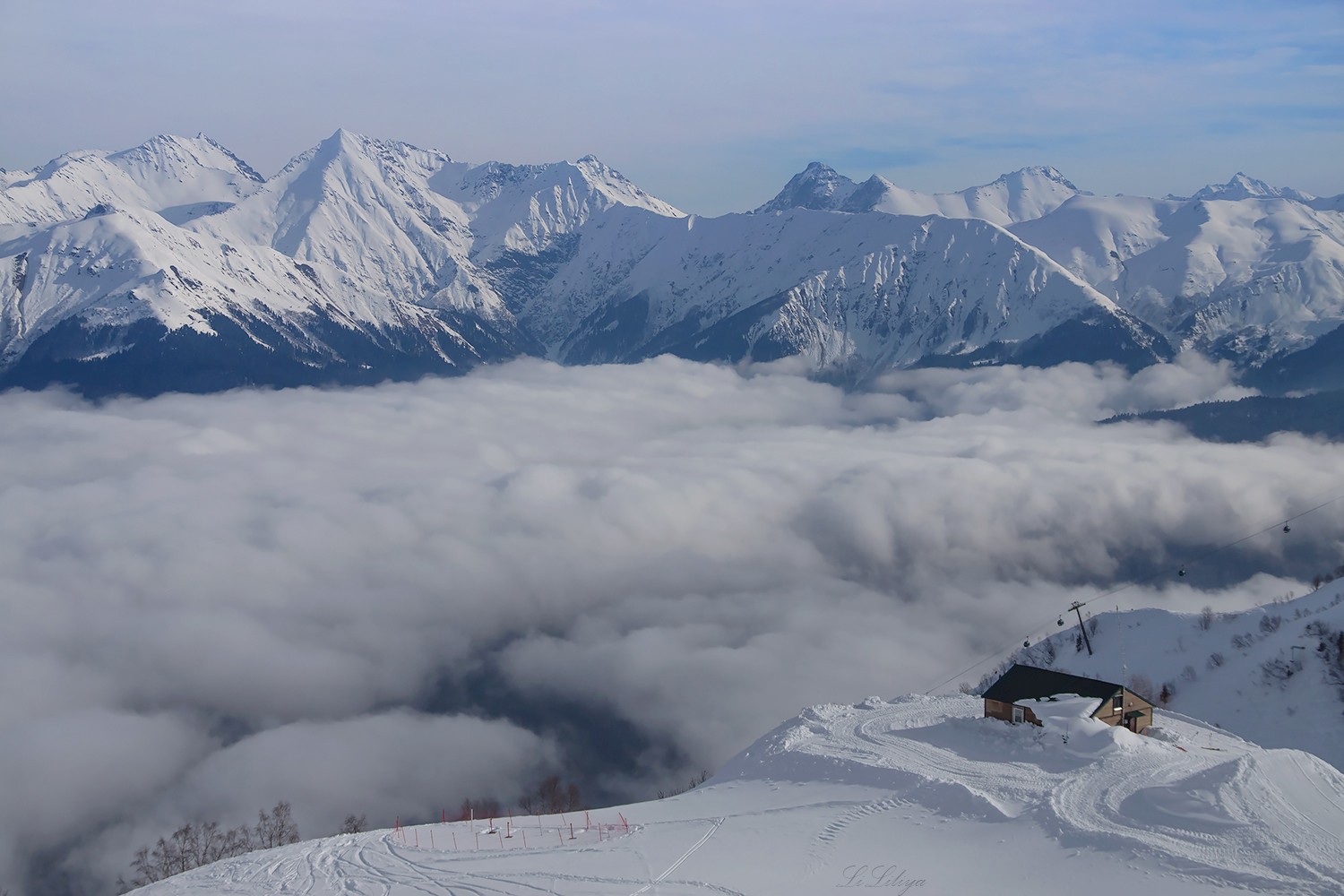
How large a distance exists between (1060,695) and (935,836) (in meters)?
20.3

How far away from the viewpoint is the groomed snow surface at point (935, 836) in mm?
41750

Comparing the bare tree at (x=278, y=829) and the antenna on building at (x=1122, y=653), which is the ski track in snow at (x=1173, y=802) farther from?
the bare tree at (x=278, y=829)

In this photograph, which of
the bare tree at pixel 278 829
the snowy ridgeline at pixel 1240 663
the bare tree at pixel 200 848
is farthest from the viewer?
the bare tree at pixel 278 829

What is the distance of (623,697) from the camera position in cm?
14325

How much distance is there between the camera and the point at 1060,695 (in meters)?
63.2

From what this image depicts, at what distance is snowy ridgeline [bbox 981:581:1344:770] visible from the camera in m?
69.1

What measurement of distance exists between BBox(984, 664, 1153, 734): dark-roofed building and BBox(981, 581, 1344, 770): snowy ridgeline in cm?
587

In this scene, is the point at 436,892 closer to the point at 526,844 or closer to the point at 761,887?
the point at 526,844

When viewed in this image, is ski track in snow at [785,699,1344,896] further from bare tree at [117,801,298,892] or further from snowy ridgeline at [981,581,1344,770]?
bare tree at [117,801,298,892]

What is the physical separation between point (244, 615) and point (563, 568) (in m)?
57.8

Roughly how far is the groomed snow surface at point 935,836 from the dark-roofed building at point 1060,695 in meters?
2.28
